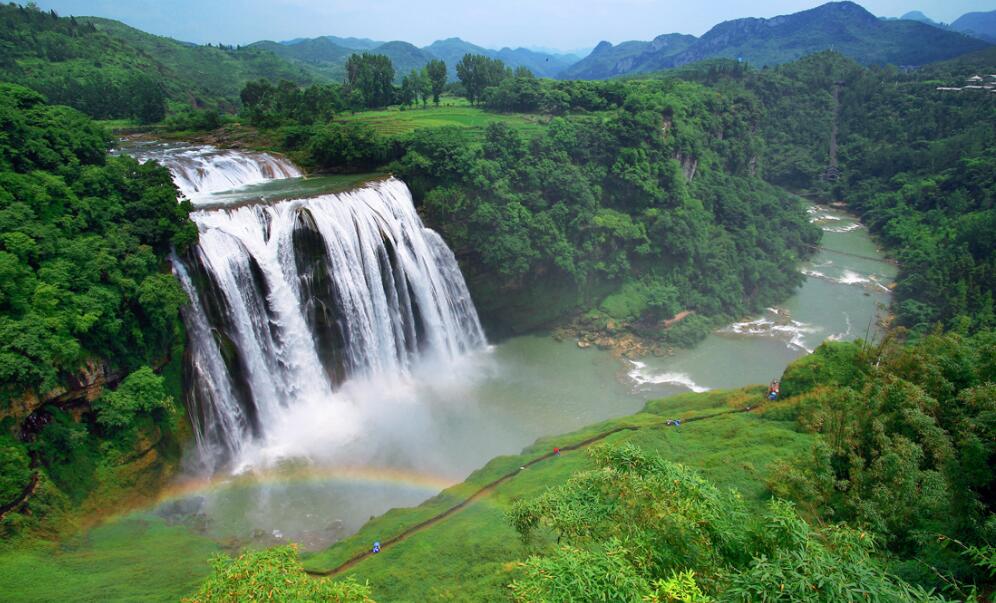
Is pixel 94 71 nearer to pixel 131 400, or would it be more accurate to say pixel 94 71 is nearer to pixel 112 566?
pixel 131 400

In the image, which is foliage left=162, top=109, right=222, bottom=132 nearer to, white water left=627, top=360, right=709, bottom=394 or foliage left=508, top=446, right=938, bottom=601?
white water left=627, top=360, right=709, bottom=394

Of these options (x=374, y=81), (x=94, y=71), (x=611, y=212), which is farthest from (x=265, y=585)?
(x=94, y=71)

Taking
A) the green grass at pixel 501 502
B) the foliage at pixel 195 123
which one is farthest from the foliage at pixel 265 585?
the foliage at pixel 195 123

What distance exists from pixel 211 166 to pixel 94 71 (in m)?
26.6

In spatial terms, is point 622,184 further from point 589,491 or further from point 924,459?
point 589,491

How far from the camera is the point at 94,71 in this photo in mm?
39906

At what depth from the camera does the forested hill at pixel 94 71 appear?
32.4 metres

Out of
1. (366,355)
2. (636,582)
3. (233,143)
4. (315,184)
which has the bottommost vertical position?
(366,355)

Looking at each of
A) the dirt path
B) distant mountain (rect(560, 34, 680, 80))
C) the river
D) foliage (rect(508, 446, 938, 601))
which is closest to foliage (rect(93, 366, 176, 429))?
the river

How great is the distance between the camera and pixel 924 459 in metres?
9.17

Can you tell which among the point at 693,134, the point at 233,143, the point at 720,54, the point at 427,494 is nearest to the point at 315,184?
the point at 233,143

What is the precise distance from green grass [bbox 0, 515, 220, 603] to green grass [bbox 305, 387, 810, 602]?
261cm

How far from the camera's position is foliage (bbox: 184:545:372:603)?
19.0 ft

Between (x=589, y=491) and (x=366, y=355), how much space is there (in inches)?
584
